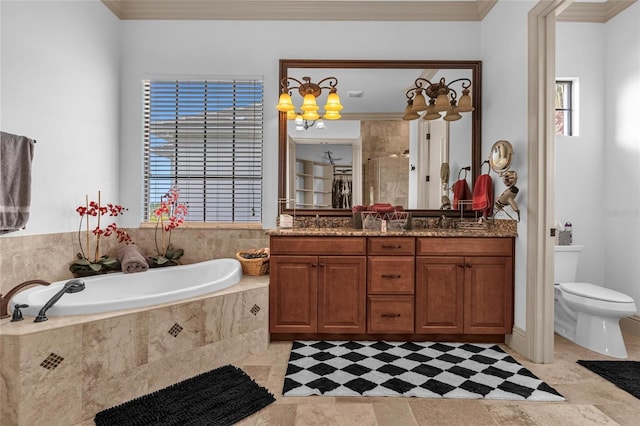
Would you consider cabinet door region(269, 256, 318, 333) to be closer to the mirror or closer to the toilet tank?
the mirror

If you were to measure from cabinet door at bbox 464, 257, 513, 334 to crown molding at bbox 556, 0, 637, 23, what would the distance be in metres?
2.39

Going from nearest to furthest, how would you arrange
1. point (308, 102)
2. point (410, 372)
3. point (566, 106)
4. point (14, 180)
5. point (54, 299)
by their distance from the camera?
point (54, 299)
point (14, 180)
point (410, 372)
point (308, 102)
point (566, 106)

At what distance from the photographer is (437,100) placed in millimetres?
2994

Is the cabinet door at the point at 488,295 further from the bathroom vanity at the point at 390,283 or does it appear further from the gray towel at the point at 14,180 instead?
the gray towel at the point at 14,180

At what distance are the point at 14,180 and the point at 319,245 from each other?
194 cm

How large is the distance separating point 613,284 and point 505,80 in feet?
6.93

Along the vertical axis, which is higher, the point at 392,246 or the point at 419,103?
the point at 419,103

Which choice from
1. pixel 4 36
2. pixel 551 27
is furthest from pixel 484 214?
pixel 4 36

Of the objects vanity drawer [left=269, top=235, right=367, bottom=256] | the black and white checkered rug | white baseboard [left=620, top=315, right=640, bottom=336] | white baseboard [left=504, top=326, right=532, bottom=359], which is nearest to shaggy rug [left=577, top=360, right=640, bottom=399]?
white baseboard [left=504, top=326, right=532, bottom=359]

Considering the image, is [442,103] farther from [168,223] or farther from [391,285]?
[168,223]

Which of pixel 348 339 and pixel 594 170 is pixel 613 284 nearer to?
pixel 594 170

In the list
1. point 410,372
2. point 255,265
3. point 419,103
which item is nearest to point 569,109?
point 419,103

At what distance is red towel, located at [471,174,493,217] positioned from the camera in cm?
280

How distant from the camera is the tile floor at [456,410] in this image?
1.73m
